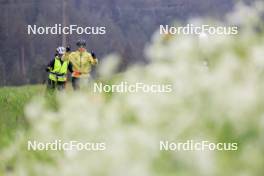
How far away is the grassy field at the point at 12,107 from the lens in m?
3.33

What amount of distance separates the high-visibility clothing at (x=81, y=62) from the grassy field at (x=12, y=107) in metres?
0.25

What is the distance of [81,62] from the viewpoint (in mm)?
3410

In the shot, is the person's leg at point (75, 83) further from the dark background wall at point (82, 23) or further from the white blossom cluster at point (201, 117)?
the white blossom cluster at point (201, 117)

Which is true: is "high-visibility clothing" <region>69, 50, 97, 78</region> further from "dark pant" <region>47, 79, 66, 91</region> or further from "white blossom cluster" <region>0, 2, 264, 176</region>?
"white blossom cluster" <region>0, 2, 264, 176</region>

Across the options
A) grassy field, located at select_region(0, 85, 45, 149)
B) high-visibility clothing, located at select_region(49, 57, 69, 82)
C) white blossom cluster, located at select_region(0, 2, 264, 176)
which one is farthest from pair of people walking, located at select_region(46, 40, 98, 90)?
white blossom cluster, located at select_region(0, 2, 264, 176)

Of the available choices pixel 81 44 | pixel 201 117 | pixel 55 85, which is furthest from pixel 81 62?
pixel 201 117

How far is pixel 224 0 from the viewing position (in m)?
3.29

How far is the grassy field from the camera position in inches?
131

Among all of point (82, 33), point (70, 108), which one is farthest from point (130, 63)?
point (70, 108)

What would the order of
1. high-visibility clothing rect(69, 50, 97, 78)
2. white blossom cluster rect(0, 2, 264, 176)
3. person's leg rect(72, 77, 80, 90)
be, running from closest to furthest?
white blossom cluster rect(0, 2, 264, 176) < person's leg rect(72, 77, 80, 90) < high-visibility clothing rect(69, 50, 97, 78)

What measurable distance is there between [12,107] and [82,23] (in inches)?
28.0

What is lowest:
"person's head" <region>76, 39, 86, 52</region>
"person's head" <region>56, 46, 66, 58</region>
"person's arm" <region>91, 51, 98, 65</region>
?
"person's arm" <region>91, 51, 98, 65</region>

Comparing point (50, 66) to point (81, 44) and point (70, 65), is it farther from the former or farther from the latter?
point (81, 44)

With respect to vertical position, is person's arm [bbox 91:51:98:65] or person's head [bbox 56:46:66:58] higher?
person's head [bbox 56:46:66:58]
